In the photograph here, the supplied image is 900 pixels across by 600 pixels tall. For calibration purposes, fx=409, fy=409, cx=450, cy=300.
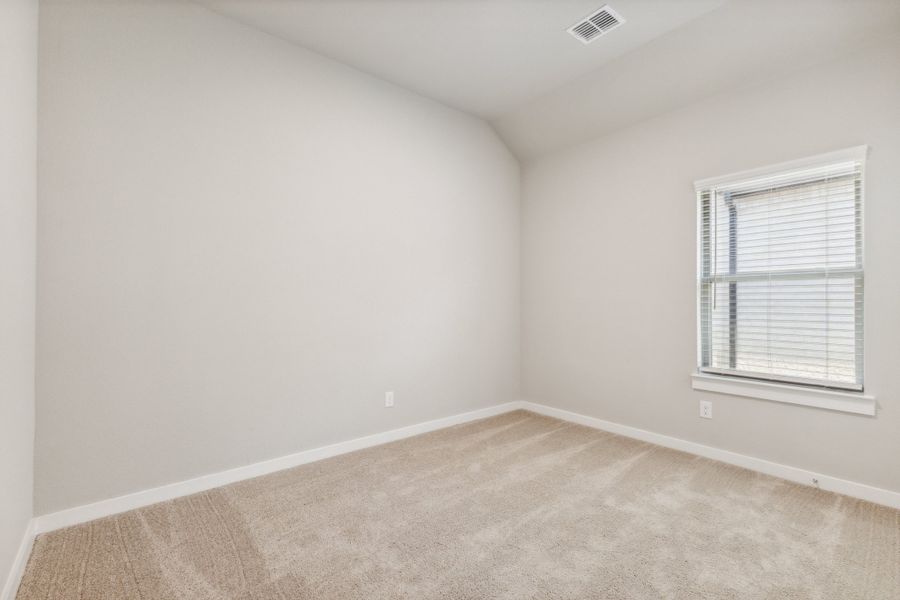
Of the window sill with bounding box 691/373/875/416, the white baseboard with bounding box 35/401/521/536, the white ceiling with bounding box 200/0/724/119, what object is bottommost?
the white baseboard with bounding box 35/401/521/536

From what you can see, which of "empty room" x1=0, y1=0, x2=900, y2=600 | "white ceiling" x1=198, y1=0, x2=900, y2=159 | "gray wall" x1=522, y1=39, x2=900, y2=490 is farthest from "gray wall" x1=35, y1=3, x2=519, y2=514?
"gray wall" x1=522, y1=39, x2=900, y2=490

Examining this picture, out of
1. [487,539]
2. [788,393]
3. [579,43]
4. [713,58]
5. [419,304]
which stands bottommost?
[487,539]

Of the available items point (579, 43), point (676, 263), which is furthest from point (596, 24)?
point (676, 263)

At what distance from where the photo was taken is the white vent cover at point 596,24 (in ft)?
7.99

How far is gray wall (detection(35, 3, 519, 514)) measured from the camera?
2037mm

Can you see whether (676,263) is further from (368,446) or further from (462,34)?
(368,446)

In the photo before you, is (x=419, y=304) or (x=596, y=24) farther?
(x=419, y=304)

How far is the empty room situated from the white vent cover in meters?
0.02

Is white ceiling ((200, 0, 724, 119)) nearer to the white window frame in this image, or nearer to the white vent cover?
the white vent cover

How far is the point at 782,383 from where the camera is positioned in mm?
2609

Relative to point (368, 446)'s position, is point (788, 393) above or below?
above

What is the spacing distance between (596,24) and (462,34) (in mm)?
834

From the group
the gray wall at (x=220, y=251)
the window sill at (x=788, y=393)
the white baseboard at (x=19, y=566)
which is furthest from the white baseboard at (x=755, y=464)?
the white baseboard at (x=19, y=566)

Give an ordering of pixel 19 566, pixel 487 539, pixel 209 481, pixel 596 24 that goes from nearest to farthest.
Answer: pixel 19 566, pixel 487 539, pixel 209 481, pixel 596 24
